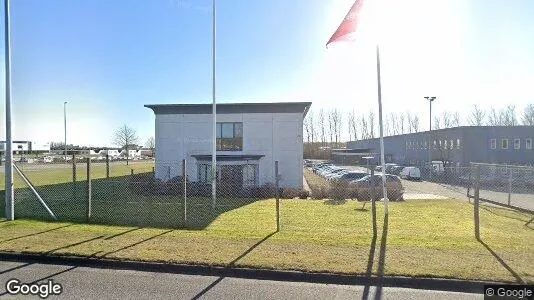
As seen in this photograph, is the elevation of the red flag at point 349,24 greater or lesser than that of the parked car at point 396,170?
greater

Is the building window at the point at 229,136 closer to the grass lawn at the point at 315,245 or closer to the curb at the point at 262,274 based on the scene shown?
the grass lawn at the point at 315,245

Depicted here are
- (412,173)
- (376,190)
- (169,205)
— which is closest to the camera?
(169,205)

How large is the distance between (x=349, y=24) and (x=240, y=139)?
1558cm

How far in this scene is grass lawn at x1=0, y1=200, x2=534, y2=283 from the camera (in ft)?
18.6

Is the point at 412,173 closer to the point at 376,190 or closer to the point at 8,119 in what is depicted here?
the point at 376,190

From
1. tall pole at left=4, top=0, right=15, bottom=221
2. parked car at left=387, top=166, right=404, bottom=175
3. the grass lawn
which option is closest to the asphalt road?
the grass lawn

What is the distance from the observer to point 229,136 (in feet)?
82.5

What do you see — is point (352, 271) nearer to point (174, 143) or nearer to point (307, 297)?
point (307, 297)

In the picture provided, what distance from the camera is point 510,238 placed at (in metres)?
7.81

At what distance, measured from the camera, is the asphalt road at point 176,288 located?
188 inches

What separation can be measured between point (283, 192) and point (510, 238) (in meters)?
12.3

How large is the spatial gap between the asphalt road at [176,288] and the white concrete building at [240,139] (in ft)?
58.9

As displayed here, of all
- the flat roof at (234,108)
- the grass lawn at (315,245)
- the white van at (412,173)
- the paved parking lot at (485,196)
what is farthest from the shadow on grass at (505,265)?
the white van at (412,173)

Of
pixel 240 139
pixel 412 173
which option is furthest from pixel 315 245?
pixel 412 173
